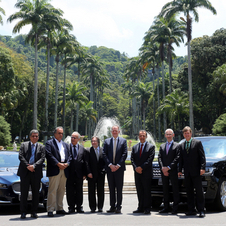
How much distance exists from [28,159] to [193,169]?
13.0 ft

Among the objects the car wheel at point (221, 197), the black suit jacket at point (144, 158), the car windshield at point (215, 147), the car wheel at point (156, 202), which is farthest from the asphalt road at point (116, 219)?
the car windshield at point (215, 147)

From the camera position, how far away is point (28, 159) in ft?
25.2

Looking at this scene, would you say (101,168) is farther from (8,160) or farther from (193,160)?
(8,160)

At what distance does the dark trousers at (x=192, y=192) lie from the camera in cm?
732

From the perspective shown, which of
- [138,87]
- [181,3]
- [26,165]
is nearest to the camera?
[26,165]

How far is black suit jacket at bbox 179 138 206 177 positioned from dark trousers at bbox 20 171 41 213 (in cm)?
349

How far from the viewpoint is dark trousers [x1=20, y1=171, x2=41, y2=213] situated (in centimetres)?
740

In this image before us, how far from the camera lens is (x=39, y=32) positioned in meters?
38.8

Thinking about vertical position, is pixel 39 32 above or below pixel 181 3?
below

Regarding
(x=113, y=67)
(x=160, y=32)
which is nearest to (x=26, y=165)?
(x=160, y=32)

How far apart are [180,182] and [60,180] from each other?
9.76 ft

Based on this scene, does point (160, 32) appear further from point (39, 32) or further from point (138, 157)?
point (138, 157)

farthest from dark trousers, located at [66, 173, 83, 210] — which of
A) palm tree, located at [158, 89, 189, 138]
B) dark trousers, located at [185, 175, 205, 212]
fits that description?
palm tree, located at [158, 89, 189, 138]

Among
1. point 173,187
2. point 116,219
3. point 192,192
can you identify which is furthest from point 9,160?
point 192,192
